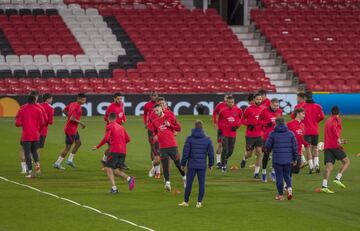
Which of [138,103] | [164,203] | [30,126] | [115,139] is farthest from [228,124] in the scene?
[138,103]

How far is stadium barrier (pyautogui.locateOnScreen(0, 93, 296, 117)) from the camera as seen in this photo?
4569 centimetres

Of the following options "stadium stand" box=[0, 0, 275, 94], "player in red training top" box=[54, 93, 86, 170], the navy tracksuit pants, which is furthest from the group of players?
"stadium stand" box=[0, 0, 275, 94]

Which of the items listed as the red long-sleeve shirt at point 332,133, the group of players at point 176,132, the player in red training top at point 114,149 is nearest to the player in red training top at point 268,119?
the group of players at point 176,132

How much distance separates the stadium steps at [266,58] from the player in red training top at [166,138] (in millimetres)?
27401

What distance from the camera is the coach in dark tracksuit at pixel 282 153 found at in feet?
72.8

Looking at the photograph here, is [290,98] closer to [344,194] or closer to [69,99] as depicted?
[69,99]

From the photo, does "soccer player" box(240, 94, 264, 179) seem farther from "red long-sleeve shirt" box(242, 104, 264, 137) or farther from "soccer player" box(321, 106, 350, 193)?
"soccer player" box(321, 106, 350, 193)

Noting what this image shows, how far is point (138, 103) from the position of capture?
46969 mm

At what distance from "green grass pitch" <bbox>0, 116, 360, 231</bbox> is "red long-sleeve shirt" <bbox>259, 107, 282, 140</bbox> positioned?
138cm

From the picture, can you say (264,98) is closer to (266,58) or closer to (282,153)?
(282,153)

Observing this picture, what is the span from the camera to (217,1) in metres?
62.8

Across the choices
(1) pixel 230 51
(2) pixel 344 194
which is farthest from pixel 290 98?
(2) pixel 344 194

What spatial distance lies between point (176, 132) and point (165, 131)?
64cm

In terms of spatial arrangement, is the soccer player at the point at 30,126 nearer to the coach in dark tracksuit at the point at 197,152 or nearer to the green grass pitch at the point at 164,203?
the green grass pitch at the point at 164,203
